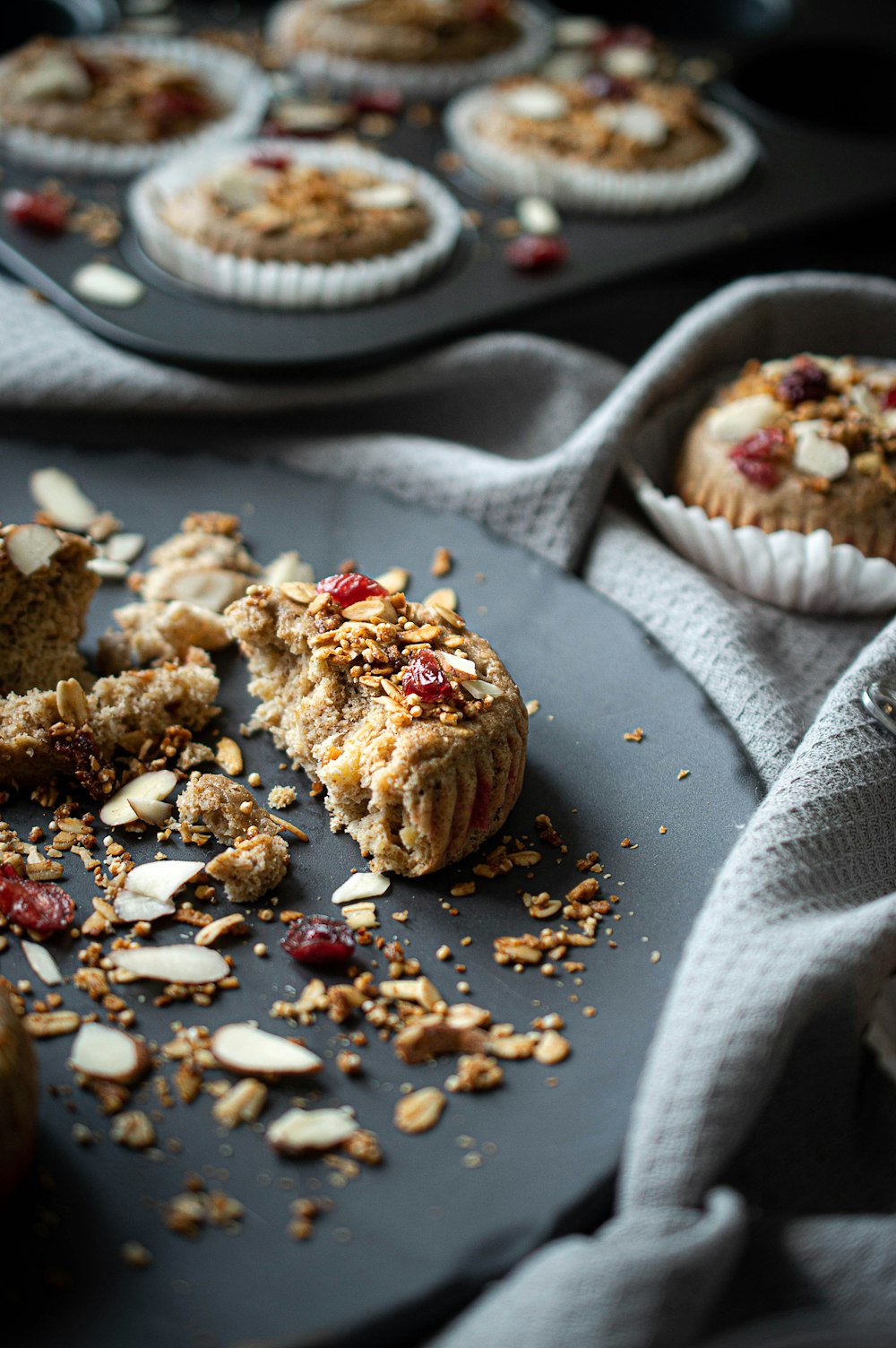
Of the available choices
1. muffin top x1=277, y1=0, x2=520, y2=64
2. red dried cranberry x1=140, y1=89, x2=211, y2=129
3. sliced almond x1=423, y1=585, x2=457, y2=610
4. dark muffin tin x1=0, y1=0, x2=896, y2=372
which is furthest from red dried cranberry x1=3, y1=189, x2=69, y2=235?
sliced almond x1=423, y1=585, x2=457, y2=610

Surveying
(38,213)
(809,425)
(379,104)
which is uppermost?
(379,104)

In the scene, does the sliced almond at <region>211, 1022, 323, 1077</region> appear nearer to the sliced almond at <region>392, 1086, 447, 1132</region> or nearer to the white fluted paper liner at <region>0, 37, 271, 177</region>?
the sliced almond at <region>392, 1086, 447, 1132</region>

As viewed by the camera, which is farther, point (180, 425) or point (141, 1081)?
point (180, 425)

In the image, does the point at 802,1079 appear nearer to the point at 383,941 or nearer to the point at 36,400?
the point at 383,941

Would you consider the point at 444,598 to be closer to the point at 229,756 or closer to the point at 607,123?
the point at 229,756

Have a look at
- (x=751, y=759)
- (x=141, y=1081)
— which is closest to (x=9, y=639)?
(x=141, y=1081)

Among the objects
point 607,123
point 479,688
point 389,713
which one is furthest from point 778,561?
point 607,123
